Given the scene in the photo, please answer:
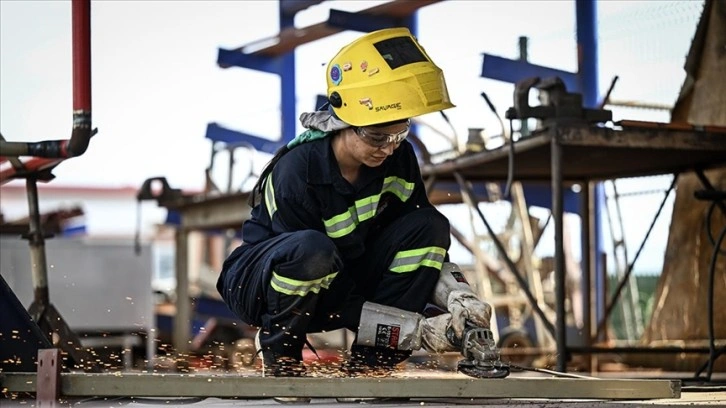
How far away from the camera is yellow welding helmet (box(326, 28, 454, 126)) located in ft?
10.5

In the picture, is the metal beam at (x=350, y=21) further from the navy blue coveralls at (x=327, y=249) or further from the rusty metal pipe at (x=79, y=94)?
the navy blue coveralls at (x=327, y=249)

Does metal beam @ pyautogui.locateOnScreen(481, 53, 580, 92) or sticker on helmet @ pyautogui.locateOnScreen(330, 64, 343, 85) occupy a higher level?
metal beam @ pyautogui.locateOnScreen(481, 53, 580, 92)

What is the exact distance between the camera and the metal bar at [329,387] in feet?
8.96

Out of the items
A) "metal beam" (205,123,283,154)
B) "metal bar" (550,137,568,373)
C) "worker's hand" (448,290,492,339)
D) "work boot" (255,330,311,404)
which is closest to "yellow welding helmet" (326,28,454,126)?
"worker's hand" (448,290,492,339)

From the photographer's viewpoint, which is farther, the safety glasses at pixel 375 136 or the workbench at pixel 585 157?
the workbench at pixel 585 157

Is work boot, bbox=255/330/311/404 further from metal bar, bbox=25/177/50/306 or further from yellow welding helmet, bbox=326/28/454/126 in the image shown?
metal bar, bbox=25/177/50/306

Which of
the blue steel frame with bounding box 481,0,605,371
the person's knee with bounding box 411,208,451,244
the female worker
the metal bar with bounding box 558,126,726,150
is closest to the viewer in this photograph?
the female worker

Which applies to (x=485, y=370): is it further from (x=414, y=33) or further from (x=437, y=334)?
(x=414, y=33)

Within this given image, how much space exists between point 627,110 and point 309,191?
381 centimetres

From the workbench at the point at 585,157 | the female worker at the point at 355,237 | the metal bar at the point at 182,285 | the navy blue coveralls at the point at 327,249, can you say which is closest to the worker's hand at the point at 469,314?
the female worker at the point at 355,237

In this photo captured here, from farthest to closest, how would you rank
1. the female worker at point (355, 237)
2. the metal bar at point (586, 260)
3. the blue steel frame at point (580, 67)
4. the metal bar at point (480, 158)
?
the blue steel frame at point (580, 67) < the metal bar at point (586, 260) < the metal bar at point (480, 158) < the female worker at point (355, 237)

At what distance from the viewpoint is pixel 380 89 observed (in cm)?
321

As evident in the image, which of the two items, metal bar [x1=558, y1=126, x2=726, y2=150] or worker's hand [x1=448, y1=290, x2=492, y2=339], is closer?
worker's hand [x1=448, y1=290, x2=492, y2=339]

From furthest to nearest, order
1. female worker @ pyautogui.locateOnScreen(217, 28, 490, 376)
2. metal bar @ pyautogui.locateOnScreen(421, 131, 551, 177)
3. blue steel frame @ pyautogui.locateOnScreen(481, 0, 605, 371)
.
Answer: blue steel frame @ pyautogui.locateOnScreen(481, 0, 605, 371) → metal bar @ pyautogui.locateOnScreen(421, 131, 551, 177) → female worker @ pyautogui.locateOnScreen(217, 28, 490, 376)
